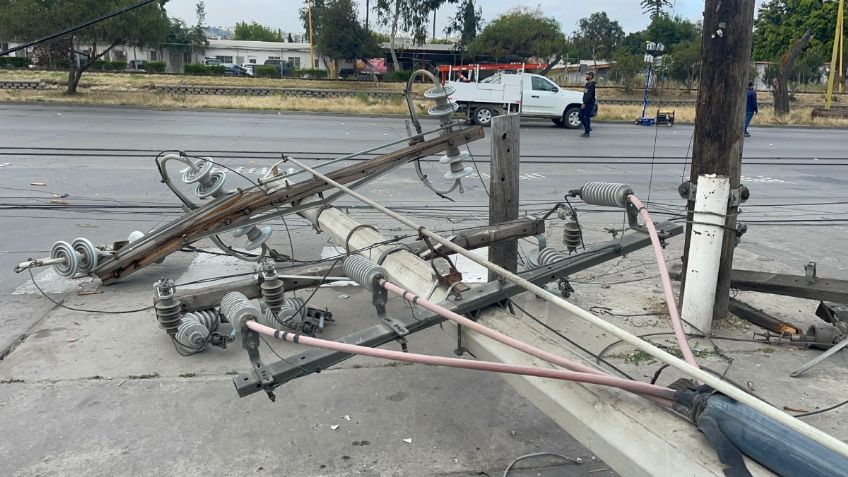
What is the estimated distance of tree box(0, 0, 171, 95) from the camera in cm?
2886

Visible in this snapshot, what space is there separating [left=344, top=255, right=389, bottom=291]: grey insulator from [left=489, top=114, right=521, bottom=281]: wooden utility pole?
2178 mm

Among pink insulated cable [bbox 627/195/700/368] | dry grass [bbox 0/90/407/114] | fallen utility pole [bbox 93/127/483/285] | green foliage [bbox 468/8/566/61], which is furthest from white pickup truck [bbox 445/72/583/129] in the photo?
green foliage [bbox 468/8/566/61]

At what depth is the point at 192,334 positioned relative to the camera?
15.3 ft

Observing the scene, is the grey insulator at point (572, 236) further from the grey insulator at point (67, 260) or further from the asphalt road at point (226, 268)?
the grey insulator at point (67, 260)

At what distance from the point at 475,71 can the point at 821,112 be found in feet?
58.8

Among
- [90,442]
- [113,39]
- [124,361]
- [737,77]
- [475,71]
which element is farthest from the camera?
[113,39]

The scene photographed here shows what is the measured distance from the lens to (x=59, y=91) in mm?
32656

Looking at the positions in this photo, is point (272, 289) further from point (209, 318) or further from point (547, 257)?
point (547, 257)

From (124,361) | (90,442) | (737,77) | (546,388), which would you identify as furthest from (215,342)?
(737,77)

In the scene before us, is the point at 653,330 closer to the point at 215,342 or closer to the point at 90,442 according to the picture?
the point at 215,342

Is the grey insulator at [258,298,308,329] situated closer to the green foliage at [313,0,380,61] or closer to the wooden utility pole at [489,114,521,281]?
the wooden utility pole at [489,114,521,281]

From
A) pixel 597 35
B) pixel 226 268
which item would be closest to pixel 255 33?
pixel 597 35

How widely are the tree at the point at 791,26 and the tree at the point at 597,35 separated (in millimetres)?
28605

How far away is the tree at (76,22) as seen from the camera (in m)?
28.9
